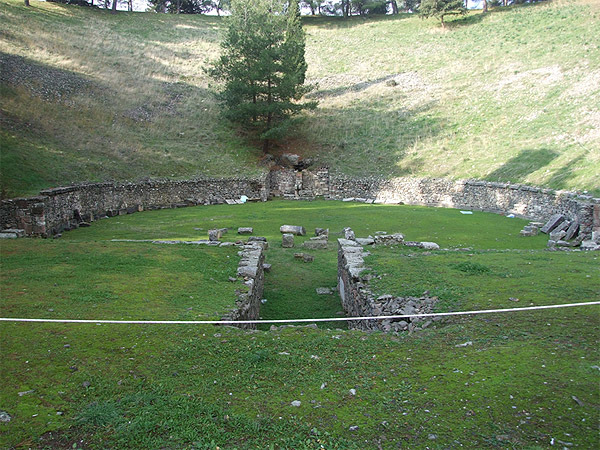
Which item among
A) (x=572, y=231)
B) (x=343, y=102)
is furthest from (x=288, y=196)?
(x=572, y=231)

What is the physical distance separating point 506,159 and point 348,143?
43.3 ft

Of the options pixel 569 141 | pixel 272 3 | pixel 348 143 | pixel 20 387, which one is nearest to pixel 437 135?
pixel 348 143

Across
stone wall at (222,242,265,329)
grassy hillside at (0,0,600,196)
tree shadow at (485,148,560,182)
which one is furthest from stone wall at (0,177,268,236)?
tree shadow at (485,148,560,182)

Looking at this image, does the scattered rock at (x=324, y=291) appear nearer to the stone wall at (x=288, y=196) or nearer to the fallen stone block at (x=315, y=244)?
the fallen stone block at (x=315, y=244)

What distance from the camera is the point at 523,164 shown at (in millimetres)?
27344

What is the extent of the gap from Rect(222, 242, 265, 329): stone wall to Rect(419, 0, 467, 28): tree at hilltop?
55.4 metres

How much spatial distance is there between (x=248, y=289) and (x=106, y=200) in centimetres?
1882

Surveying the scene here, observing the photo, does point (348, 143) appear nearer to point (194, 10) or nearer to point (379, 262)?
point (379, 262)

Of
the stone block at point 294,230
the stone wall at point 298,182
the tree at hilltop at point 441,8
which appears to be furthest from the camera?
the tree at hilltop at point 441,8

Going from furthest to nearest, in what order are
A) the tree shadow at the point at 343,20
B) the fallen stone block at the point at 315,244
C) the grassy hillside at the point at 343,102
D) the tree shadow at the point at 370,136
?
1. the tree shadow at the point at 343,20
2. the tree shadow at the point at 370,136
3. the grassy hillside at the point at 343,102
4. the fallen stone block at the point at 315,244

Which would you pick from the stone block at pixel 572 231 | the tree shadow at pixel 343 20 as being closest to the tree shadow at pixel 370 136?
the stone block at pixel 572 231

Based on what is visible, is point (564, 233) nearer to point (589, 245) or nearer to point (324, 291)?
point (589, 245)

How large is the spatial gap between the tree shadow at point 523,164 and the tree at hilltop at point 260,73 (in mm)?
15671

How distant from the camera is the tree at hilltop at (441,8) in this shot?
56781mm
